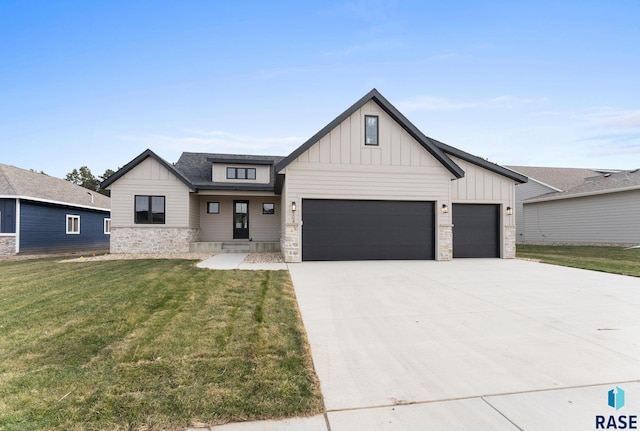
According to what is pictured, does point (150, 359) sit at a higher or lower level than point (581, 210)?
lower

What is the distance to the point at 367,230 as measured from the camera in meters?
11.6

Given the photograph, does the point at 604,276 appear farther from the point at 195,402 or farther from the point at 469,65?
the point at 195,402

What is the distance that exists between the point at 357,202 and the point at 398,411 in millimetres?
9506

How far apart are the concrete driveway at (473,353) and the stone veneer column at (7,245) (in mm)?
16895

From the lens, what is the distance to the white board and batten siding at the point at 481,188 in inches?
500

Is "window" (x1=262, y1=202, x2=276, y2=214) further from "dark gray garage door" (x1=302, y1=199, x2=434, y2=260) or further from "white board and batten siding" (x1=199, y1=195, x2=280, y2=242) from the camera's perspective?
"dark gray garage door" (x1=302, y1=199, x2=434, y2=260)

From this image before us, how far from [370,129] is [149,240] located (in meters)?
11.5

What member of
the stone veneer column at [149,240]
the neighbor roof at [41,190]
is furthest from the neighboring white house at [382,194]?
the neighbor roof at [41,190]

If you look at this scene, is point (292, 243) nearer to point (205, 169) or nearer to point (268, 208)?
point (268, 208)

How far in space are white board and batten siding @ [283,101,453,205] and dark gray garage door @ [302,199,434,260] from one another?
40 cm

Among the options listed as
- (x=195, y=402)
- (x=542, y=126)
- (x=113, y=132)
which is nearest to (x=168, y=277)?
(x=195, y=402)

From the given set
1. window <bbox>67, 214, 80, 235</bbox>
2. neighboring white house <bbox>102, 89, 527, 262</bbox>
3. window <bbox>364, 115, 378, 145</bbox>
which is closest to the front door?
neighboring white house <bbox>102, 89, 527, 262</bbox>

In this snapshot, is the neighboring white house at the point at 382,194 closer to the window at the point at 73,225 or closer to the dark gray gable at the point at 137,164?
A: the dark gray gable at the point at 137,164

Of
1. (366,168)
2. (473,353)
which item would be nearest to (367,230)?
(366,168)
